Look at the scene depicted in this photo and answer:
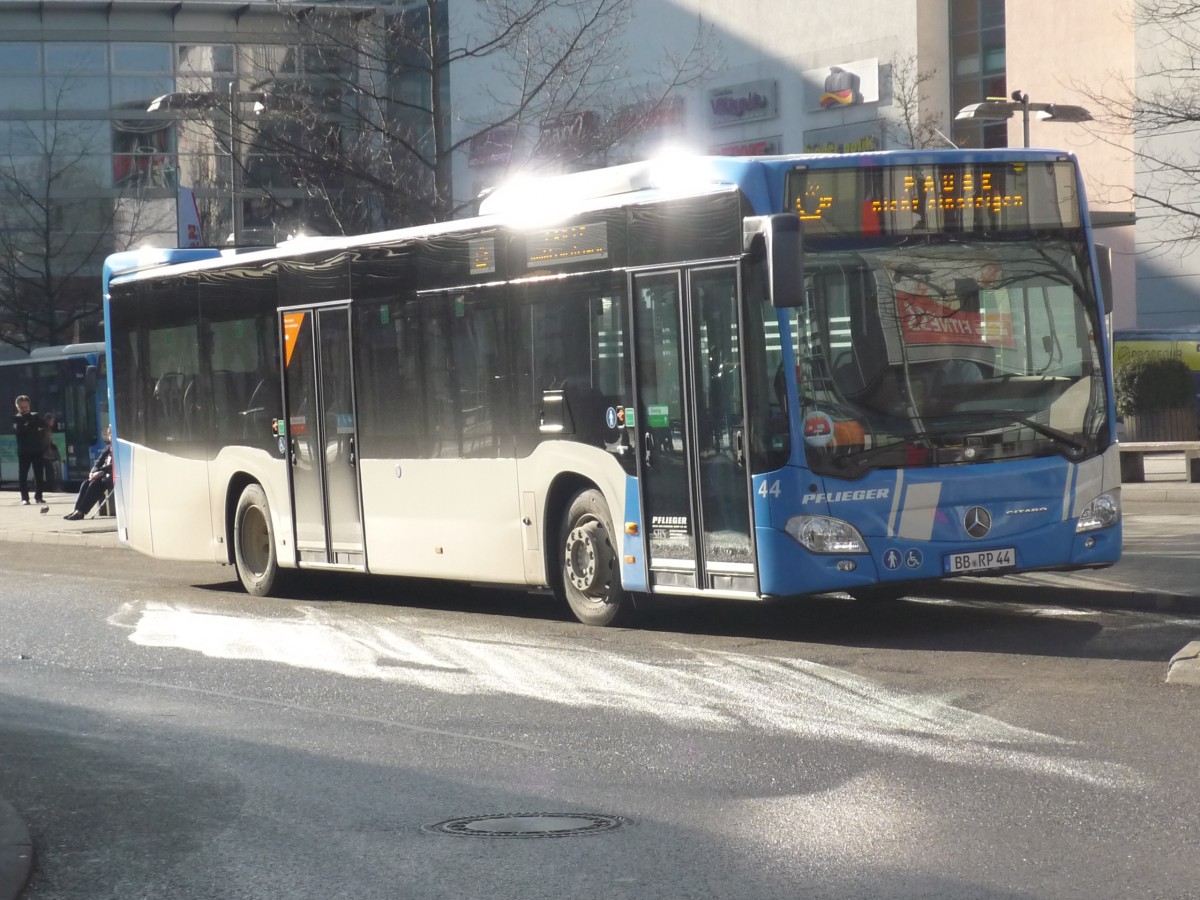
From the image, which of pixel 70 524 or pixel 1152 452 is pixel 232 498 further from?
pixel 1152 452

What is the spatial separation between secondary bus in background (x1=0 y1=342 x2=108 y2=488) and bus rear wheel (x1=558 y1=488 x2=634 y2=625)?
2732cm

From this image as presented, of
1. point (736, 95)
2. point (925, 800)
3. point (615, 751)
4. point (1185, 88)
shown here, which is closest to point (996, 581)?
point (615, 751)

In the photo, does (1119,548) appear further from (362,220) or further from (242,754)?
(362,220)

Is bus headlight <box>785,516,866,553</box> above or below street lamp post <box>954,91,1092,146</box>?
below

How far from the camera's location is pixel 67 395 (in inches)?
1597

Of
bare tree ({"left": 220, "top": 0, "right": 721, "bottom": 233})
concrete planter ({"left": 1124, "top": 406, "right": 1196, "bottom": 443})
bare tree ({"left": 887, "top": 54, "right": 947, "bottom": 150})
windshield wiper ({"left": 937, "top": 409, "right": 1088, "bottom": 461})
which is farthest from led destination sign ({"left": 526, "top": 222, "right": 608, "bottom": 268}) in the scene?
bare tree ({"left": 887, "top": 54, "right": 947, "bottom": 150})

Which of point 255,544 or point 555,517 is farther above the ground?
point 555,517

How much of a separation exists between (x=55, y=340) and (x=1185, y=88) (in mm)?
25416

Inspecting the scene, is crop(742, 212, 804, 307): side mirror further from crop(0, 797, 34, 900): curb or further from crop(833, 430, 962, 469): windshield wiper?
crop(0, 797, 34, 900): curb

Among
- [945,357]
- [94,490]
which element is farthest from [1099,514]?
[94,490]

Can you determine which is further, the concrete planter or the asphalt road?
the concrete planter

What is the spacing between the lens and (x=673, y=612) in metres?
13.7

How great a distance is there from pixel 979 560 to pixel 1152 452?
45.7 ft

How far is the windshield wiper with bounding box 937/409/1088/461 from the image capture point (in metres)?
11.4
